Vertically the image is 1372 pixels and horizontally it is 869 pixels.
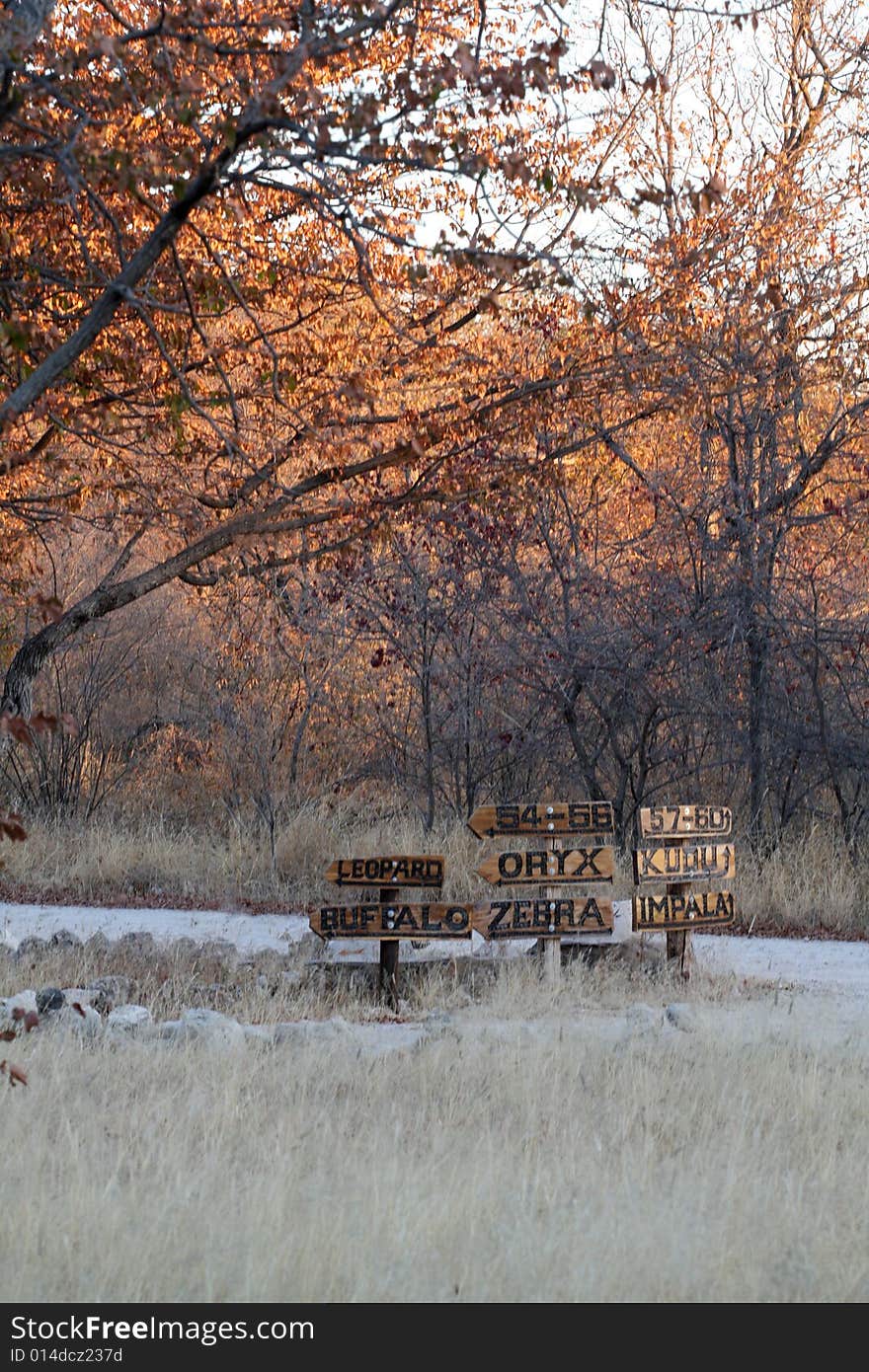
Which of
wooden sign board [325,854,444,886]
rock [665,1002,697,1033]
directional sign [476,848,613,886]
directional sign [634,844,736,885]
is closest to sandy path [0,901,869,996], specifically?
directional sign [634,844,736,885]

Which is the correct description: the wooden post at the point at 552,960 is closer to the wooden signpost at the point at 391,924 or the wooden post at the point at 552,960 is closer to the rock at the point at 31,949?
the wooden signpost at the point at 391,924

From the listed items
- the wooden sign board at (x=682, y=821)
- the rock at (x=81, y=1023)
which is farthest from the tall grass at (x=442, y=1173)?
the wooden sign board at (x=682, y=821)

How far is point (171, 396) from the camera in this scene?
6961mm

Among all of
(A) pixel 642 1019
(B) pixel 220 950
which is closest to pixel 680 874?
(A) pixel 642 1019

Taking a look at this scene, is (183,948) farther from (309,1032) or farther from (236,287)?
(236,287)

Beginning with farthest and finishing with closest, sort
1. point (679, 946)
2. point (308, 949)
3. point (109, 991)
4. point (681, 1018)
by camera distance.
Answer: point (308, 949) → point (679, 946) → point (109, 991) → point (681, 1018)

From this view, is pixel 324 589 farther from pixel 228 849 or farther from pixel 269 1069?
pixel 269 1069

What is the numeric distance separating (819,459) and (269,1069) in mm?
8921

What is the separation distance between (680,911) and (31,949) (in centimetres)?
412

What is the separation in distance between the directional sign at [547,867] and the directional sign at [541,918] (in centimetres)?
15

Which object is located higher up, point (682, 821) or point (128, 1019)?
point (682, 821)

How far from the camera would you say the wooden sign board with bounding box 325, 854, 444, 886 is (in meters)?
9.45

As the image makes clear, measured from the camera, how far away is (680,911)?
946cm

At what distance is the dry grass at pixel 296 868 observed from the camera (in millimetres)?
12008
